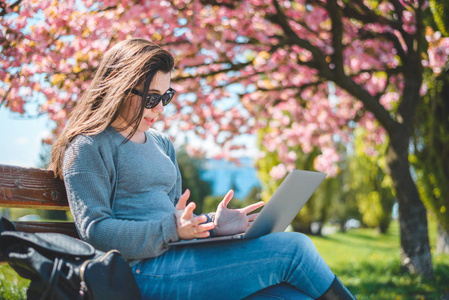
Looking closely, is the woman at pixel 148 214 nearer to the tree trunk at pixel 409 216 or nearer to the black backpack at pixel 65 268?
the black backpack at pixel 65 268

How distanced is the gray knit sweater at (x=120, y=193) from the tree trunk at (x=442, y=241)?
6.25 m

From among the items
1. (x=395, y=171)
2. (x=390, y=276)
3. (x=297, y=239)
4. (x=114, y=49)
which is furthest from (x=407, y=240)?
(x=114, y=49)

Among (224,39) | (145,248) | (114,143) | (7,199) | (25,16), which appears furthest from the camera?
(224,39)

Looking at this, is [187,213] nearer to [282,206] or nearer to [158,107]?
[282,206]

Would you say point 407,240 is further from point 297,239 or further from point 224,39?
point 297,239

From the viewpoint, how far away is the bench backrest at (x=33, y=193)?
1614 millimetres

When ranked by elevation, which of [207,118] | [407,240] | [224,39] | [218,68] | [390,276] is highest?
[224,39]

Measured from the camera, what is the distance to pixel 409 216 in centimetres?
477

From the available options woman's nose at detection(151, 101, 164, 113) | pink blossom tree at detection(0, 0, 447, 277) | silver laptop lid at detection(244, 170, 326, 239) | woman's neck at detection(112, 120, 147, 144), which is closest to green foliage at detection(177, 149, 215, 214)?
pink blossom tree at detection(0, 0, 447, 277)

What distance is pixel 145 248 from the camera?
148cm

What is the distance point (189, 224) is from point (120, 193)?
1.37 feet

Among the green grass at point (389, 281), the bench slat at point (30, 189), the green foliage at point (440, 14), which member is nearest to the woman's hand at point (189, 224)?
the bench slat at point (30, 189)

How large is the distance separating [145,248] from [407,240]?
4.04 meters

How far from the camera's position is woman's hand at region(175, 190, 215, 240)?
1403mm
